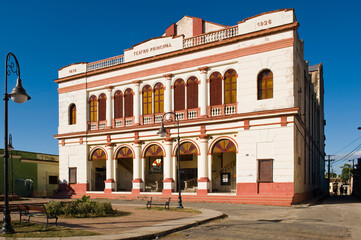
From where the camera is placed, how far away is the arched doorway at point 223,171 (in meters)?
29.2

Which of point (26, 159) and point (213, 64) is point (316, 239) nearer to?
point (213, 64)

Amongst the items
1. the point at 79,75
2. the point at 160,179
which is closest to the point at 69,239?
the point at 160,179

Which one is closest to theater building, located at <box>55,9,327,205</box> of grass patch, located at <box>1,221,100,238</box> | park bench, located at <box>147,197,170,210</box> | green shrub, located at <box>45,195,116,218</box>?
park bench, located at <box>147,197,170,210</box>

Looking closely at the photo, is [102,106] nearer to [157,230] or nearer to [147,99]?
[147,99]

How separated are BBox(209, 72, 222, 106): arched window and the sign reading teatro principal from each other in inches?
166

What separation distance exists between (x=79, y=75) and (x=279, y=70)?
795 inches

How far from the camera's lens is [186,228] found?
13.4 m

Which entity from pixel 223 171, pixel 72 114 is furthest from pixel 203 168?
pixel 72 114

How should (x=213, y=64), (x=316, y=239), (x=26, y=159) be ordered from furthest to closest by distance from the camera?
1. (x=26, y=159)
2. (x=213, y=64)
3. (x=316, y=239)

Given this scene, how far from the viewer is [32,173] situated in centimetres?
4144

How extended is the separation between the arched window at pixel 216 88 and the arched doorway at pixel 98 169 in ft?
41.2

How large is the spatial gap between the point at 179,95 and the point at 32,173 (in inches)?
882

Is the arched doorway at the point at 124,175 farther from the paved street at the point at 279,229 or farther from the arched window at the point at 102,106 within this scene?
the paved street at the point at 279,229

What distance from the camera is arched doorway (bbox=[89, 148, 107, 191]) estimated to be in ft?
112
